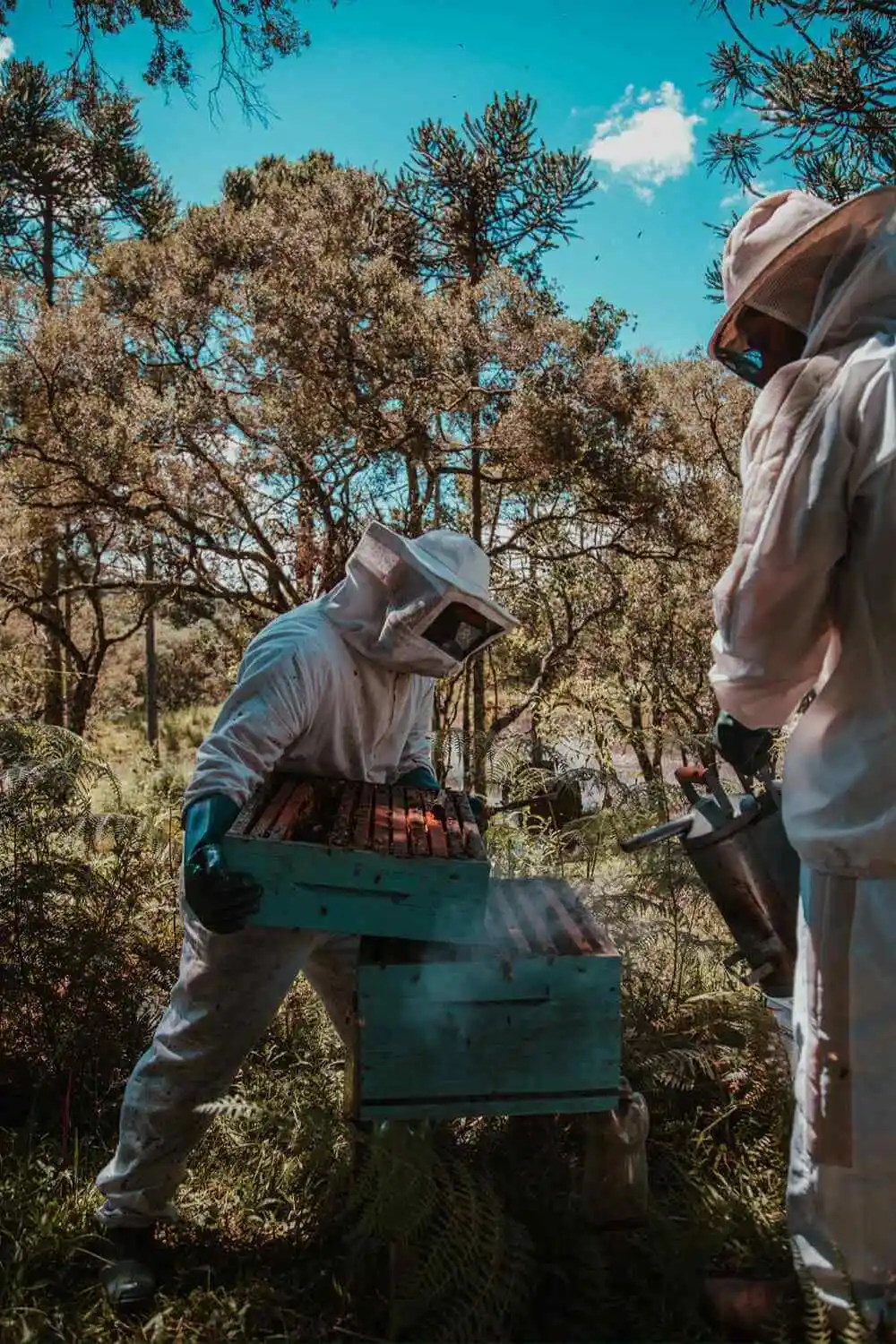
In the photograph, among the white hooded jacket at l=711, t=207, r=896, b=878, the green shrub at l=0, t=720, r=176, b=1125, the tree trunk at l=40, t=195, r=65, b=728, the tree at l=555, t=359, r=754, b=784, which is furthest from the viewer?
the tree trunk at l=40, t=195, r=65, b=728

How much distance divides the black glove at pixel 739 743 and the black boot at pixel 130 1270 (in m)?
2.00

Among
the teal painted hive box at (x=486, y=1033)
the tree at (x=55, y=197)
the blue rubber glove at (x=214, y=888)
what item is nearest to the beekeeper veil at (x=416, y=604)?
the blue rubber glove at (x=214, y=888)

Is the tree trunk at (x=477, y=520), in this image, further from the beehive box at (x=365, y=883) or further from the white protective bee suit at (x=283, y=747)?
the beehive box at (x=365, y=883)

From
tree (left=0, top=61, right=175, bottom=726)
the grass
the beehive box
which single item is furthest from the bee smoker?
tree (left=0, top=61, right=175, bottom=726)

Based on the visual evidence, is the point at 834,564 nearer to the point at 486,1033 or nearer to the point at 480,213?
the point at 486,1033

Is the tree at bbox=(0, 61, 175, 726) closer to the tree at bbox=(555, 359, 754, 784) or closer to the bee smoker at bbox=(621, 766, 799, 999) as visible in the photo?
the tree at bbox=(555, 359, 754, 784)

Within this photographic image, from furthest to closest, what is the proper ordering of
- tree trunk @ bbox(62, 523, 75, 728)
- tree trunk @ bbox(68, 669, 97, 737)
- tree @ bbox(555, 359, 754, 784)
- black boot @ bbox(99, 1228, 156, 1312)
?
tree trunk @ bbox(68, 669, 97, 737) → tree trunk @ bbox(62, 523, 75, 728) → tree @ bbox(555, 359, 754, 784) → black boot @ bbox(99, 1228, 156, 1312)

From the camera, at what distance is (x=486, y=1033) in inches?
82.0

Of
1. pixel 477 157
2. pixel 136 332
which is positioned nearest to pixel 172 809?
pixel 136 332

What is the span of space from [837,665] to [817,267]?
2.79 ft

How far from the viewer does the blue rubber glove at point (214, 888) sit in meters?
2.06

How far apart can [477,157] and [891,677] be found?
907 cm

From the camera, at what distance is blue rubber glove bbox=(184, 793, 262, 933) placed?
2.06m

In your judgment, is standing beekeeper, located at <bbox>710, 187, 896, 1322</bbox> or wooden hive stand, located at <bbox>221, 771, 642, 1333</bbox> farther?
wooden hive stand, located at <bbox>221, 771, 642, 1333</bbox>
